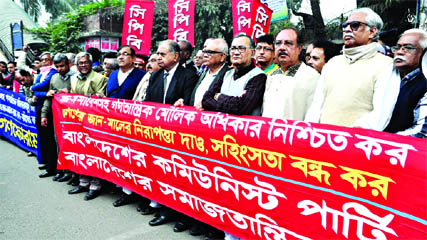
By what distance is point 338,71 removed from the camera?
8.48ft


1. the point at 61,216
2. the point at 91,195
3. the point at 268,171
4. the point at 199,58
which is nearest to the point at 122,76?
the point at 199,58

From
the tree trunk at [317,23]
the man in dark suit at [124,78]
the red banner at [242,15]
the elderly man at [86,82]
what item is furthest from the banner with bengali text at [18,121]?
the tree trunk at [317,23]

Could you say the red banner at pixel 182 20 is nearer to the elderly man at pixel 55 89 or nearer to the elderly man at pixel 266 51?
the elderly man at pixel 55 89

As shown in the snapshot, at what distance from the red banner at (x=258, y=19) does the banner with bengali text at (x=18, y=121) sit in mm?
3693

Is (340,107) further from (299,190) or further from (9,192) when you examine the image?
(9,192)

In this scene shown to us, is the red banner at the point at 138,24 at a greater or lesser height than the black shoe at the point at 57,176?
greater

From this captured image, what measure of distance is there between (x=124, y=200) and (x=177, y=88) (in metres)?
1.38

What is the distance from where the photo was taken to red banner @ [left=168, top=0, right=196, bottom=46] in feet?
20.2

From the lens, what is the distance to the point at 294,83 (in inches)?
109

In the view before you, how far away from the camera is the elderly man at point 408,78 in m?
2.27

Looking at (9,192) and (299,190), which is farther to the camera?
(9,192)

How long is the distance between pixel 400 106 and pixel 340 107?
37cm

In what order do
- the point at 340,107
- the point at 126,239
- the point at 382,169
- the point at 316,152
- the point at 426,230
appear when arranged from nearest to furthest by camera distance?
the point at 426,230 → the point at 382,169 → the point at 316,152 → the point at 340,107 → the point at 126,239

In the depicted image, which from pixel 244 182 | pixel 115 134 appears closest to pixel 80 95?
pixel 115 134
